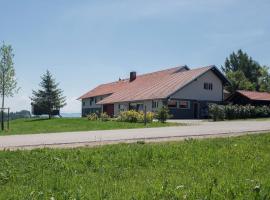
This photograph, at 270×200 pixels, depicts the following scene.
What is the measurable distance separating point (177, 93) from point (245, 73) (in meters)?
66.3

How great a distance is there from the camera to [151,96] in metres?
50.1

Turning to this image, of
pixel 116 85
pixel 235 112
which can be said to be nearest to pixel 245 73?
pixel 116 85

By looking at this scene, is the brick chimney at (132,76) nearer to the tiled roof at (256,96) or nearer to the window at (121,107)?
the window at (121,107)

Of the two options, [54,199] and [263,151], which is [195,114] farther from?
[54,199]

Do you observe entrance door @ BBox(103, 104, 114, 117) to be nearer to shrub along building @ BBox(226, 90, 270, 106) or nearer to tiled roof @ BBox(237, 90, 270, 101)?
shrub along building @ BBox(226, 90, 270, 106)

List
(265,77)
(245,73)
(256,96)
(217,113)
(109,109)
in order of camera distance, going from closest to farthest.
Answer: (217,113)
(256,96)
(109,109)
(265,77)
(245,73)

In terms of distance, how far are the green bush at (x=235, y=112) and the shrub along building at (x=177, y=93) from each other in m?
6.70

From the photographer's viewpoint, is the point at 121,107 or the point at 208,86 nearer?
the point at 208,86

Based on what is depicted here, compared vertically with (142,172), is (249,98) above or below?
above

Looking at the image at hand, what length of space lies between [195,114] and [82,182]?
4509 centimetres

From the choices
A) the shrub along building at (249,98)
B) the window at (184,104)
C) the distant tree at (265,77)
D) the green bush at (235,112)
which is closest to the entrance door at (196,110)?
the window at (184,104)

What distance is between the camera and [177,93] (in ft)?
164

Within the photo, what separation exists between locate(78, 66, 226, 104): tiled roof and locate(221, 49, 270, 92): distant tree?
2190 cm

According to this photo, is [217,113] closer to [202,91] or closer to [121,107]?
[202,91]
